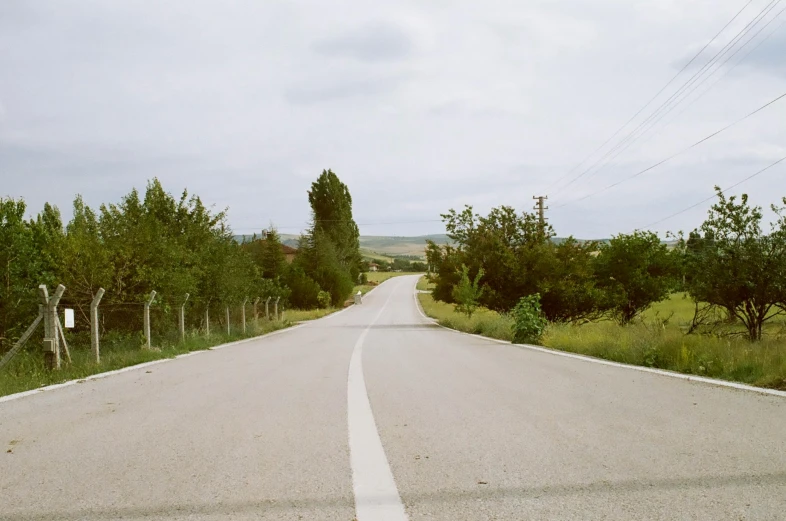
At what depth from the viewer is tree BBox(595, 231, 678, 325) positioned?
3850cm

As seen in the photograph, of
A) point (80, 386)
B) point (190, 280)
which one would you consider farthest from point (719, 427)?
point (190, 280)

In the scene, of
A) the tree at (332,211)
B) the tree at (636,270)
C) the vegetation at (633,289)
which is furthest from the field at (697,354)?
the tree at (332,211)

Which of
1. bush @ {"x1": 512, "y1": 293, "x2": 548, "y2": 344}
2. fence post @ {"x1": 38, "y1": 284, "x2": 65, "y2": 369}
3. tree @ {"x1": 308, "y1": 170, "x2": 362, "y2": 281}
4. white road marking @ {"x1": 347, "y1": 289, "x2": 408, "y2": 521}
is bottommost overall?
bush @ {"x1": 512, "y1": 293, "x2": 548, "y2": 344}

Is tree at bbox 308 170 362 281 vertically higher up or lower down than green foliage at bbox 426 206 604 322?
higher up

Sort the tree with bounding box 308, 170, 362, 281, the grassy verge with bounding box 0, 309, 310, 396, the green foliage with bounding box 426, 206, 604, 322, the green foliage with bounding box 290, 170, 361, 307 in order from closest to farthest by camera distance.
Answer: the grassy verge with bounding box 0, 309, 310, 396
the green foliage with bounding box 426, 206, 604, 322
the green foliage with bounding box 290, 170, 361, 307
the tree with bounding box 308, 170, 362, 281

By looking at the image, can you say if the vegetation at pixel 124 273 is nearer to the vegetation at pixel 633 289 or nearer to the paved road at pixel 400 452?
the paved road at pixel 400 452

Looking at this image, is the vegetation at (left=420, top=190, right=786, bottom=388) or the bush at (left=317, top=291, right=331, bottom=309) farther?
the bush at (left=317, top=291, right=331, bottom=309)

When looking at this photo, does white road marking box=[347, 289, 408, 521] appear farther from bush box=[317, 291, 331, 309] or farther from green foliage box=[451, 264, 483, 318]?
bush box=[317, 291, 331, 309]

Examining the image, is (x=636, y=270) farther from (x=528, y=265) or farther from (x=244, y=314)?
(x=244, y=314)

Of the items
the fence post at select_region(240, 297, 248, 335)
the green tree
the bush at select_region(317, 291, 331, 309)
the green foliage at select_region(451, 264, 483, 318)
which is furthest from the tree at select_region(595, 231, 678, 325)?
the bush at select_region(317, 291, 331, 309)

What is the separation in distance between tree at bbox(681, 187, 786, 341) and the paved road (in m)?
9.09

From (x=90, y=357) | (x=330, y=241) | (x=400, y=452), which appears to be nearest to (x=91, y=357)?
(x=90, y=357)

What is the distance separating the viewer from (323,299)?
77188mm

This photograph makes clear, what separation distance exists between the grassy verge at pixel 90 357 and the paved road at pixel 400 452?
1.58m
